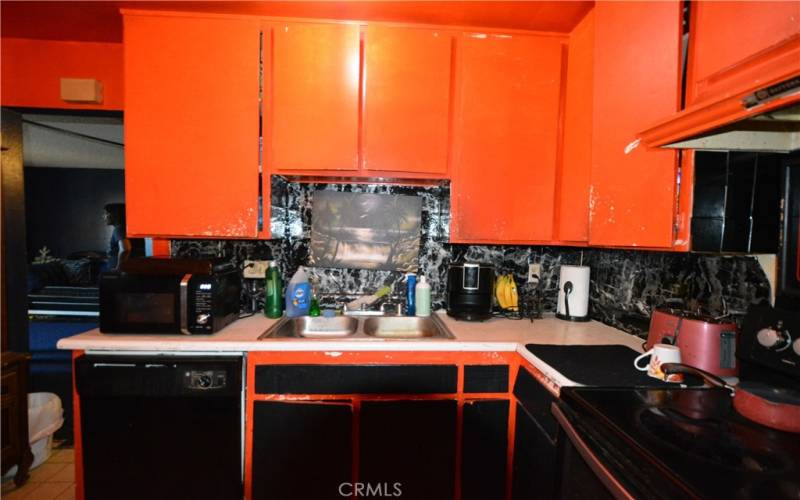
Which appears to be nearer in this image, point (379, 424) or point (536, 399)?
point (536, 399)

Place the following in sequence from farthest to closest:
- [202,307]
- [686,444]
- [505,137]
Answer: [505,137]
[202,307]
[686,444]

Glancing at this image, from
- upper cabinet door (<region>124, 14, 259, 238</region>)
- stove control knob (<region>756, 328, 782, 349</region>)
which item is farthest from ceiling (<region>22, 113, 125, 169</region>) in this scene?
stove control knob (<region>756, 328, 782, 349</region>)

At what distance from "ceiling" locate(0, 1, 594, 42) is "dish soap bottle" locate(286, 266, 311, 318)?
1337 mm

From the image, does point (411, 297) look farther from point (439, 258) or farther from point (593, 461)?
point (593, 461)

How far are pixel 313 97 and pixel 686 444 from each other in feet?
6.02

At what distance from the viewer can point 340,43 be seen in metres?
1.65

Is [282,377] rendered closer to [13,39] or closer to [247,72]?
[247,72]

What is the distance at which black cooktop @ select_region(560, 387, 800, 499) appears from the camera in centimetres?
60

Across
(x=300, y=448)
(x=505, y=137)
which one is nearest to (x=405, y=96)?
(x=505, y=137)

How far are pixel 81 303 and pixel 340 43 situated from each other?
17.6 feet

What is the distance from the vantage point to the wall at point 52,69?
1880mm

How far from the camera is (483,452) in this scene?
1.45 meters

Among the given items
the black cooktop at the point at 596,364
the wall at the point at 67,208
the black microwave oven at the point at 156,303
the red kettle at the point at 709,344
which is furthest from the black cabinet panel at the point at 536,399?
the wall at the point at 67,208

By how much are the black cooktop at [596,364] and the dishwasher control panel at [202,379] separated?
1.31 m
